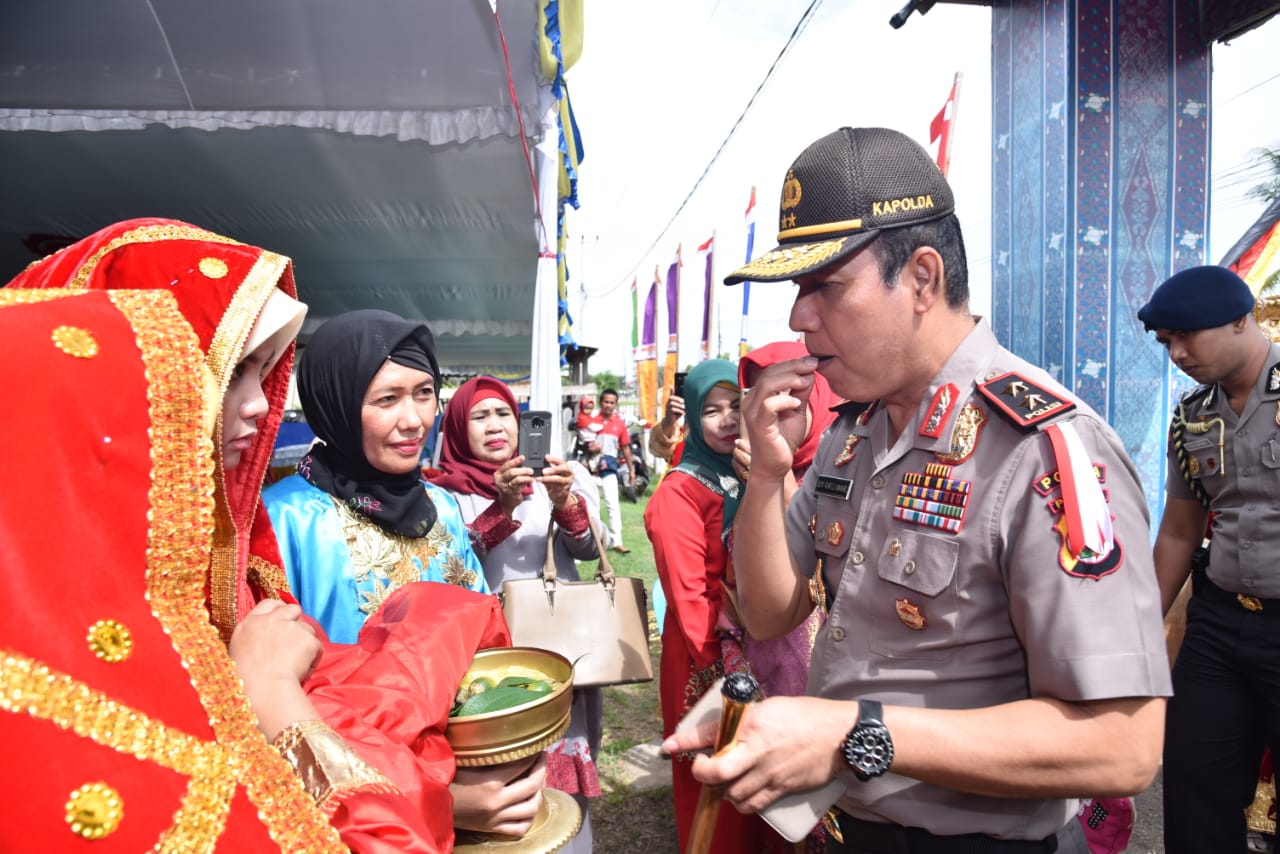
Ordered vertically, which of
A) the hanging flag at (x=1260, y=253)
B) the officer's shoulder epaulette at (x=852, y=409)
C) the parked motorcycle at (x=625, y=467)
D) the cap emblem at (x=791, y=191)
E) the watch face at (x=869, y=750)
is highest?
the hanging flag at (x=1260, y=253)

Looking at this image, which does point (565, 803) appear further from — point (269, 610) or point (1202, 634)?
point (1202, 634)

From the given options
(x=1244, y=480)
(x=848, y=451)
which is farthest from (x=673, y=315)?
(x=848, y=451)

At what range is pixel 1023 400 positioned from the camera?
1225 millimetres

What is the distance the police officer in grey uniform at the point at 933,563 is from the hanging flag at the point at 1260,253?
323 cm

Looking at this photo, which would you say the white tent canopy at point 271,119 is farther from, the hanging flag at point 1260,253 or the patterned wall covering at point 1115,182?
the hanging flag at point 1260,253

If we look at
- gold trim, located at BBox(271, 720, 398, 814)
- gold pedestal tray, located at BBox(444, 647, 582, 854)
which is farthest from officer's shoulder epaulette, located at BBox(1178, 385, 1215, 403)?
gold trim, located at BBox(271, 720, 398, 814)

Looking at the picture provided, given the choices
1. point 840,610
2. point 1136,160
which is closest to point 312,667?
point 840,610

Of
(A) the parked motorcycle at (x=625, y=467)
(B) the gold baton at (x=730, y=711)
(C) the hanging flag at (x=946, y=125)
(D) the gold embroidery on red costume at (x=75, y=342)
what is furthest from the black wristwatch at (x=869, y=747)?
(A) the parked motorcycle at (x=625, y=467)

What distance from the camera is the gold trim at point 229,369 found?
101 centimetres

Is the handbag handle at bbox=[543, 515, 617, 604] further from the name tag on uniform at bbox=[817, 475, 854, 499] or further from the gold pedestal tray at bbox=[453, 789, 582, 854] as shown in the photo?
the gold pedestal tray at bbox=[453, 789, 582, 854]

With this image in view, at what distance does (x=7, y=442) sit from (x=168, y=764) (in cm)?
33

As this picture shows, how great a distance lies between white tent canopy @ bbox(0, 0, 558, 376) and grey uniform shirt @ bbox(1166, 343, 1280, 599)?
3.97m

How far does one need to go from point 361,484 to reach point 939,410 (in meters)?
1.67

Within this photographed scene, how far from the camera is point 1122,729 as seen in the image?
3.37 feet
